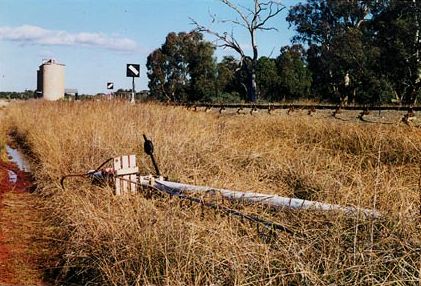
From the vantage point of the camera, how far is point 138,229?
4090mm

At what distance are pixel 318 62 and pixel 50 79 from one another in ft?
70.4

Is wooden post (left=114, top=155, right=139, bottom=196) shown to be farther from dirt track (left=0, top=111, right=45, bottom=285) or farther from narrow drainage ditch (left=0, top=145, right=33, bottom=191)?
narrow drainage ditch (left=0, top=145, right=33, bottom=191)

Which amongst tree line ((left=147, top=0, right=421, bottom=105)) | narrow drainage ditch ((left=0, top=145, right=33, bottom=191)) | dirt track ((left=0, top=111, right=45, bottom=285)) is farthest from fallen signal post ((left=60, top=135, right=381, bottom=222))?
tree line ((left=147, top=0, right=421, bottom=105))

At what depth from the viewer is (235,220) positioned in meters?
4.37

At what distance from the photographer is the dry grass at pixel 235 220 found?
318cm

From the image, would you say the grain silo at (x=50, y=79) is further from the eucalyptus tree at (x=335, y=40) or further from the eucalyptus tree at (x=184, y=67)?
the eucalyptus tree at (x=335, y=40)

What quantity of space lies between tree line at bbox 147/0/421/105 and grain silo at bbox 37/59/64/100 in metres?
7.38

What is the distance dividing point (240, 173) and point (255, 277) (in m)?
3.69

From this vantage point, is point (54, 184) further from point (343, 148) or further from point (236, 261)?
point (343, 148)

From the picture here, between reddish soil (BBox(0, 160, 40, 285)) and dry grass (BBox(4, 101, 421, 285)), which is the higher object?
dry grass (BBox(4, 101, 421, 285))

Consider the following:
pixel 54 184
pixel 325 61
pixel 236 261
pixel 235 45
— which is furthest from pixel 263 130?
pixel 325 61

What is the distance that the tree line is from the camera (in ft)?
94.6

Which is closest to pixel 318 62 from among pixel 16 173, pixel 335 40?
pixel 335 40

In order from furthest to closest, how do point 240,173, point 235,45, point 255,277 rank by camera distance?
point 235,45 < point 240,173 < point 255,277
